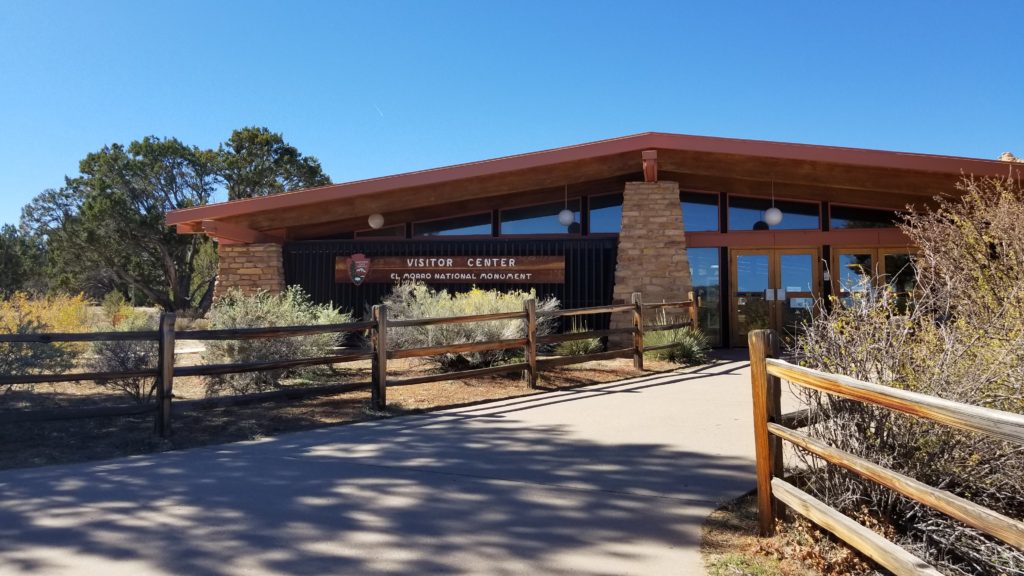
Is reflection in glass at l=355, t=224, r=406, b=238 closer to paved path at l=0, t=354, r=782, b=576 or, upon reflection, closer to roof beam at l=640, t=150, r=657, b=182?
roof beam at l=640, t=150, r=657, b=182

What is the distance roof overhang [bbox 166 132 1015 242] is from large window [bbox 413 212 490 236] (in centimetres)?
130

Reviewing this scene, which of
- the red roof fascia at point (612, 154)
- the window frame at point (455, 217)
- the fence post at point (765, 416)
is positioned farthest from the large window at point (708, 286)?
the fence post at point (765, 416)

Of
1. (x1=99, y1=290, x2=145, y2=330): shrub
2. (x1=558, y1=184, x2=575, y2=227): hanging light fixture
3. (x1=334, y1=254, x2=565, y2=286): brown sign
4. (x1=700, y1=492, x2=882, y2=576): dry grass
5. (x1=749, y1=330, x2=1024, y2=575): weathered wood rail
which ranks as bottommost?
(x1=700, y1=492, x2=882, y2=576): dry grass

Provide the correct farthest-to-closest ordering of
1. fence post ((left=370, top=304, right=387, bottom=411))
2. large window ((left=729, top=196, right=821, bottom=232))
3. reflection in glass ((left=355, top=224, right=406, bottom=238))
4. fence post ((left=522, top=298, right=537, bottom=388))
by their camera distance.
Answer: reflection in glass ((left=355, top=224, right=406, bottom=238)) → large window ((left=729, top=196, right=821, bottom=232)) → fence post ((left=522, top=298, right=537, bottom=388)) → fence post ((left=370, top=304, right=387, bottom=411))

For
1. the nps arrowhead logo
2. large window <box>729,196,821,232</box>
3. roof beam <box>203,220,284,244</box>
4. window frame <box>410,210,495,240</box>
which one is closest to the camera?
roof beam <box>203,220,284,244</box>

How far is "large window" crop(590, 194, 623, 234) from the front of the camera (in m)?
15.5

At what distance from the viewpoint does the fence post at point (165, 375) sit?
6.52 meters

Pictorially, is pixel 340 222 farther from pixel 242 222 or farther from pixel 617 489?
pixel 617 489

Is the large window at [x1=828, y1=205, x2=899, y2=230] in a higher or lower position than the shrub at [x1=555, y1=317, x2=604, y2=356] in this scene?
higher

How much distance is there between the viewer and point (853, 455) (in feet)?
10.6

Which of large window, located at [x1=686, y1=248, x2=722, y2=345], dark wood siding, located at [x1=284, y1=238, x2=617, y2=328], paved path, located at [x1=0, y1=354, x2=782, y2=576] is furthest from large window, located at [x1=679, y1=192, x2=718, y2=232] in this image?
paved path, located at [x1=0, y1=354, x2=782, y2=576]

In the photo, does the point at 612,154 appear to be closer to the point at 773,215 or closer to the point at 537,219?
the point at 537,219

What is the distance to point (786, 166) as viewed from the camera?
12.7 m

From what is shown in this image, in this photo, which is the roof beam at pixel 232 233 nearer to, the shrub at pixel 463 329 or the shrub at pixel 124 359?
Result: the shrub at pixel 463 329
